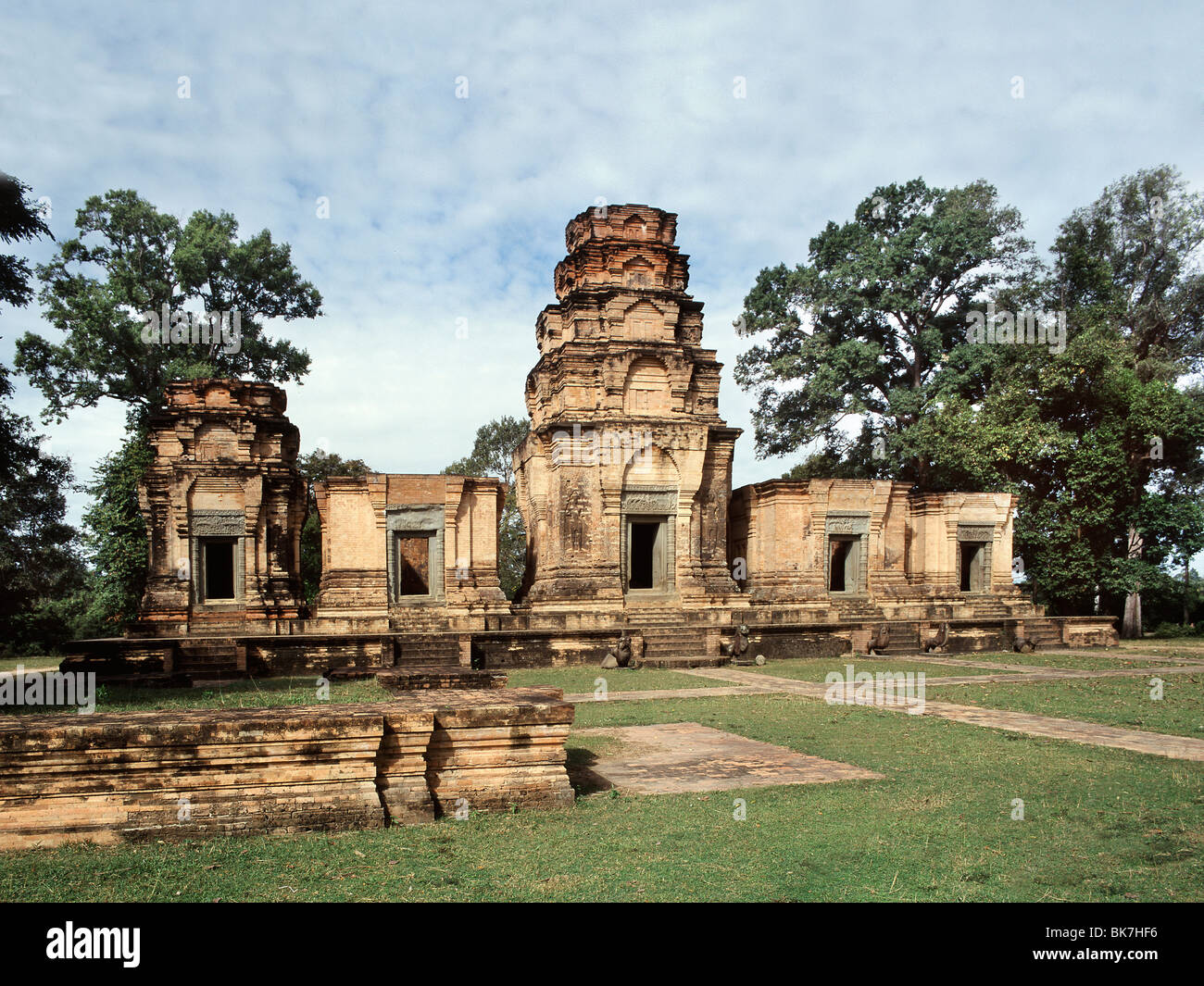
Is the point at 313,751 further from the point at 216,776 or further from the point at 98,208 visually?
the point at 98,208

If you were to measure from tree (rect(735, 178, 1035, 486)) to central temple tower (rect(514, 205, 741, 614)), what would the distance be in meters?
9.54

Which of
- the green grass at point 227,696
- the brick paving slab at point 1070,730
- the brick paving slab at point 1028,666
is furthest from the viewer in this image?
the brick paving slab at point 1028,666

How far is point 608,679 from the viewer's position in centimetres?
1497

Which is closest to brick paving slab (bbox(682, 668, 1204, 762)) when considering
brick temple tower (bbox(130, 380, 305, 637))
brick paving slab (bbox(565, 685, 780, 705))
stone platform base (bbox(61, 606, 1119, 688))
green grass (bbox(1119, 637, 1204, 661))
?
brick paving slab (bbox(565, 685, 780, 705))

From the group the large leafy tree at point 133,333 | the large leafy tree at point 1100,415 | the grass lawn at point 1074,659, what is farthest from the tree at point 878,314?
the large leafy tree at point 133,333

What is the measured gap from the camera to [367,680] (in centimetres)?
1415

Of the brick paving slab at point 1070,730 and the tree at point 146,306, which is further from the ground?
the tree at point 146,306

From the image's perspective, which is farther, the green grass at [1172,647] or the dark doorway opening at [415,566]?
the dark doorway opening at [415,566]

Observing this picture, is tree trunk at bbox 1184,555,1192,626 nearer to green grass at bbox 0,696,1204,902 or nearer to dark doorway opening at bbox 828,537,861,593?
dark doorway opening at bbox 828,537,861,593

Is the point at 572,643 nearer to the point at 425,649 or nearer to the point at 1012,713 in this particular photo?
the point at 425,649

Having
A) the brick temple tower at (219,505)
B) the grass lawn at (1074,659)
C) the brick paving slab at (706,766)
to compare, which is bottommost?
the grass lawn at (1074,659)

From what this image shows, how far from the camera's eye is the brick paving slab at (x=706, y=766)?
6.64m

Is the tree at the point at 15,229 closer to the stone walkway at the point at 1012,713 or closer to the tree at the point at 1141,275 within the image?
the stone walkway at the point at 1012,713

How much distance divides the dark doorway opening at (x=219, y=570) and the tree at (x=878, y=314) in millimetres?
19624
